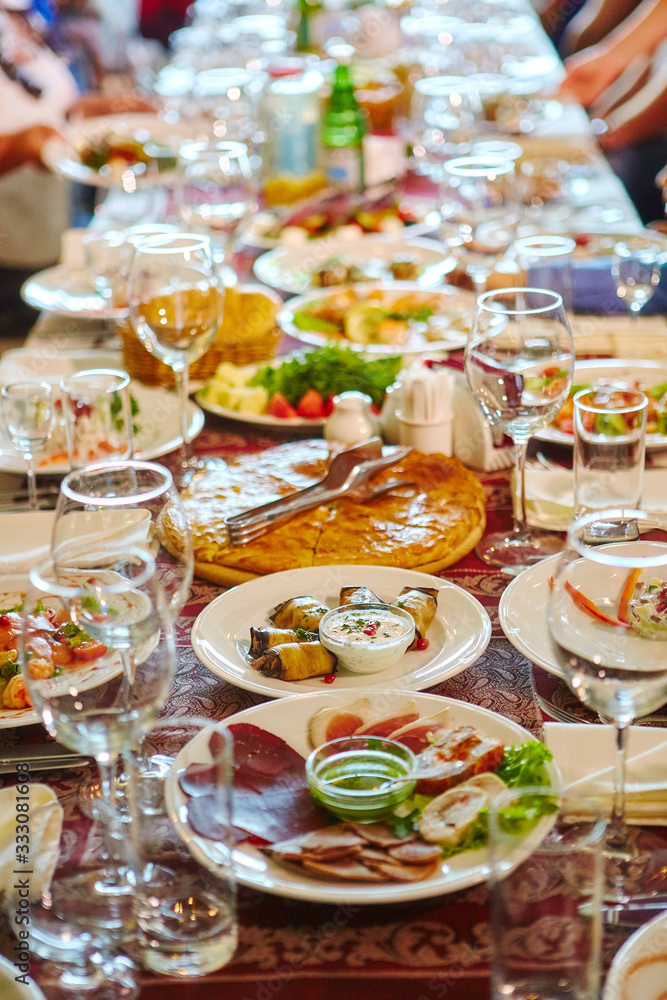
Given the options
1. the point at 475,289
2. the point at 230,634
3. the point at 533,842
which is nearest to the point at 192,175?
the point at 475,289

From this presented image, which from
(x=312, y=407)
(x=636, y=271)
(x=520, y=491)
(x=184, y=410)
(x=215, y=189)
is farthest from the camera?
(x=215, y=189)

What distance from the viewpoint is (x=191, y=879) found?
0.84 metres

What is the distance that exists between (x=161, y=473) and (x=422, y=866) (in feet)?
1.49

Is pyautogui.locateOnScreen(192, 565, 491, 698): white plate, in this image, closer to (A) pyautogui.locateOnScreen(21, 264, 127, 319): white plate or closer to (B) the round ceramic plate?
(B) the round ceramic plate

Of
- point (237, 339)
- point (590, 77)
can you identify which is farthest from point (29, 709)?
point (590, 77)

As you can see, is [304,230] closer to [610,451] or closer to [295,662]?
[610,451]

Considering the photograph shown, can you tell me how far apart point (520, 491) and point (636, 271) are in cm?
69

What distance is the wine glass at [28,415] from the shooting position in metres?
1.62

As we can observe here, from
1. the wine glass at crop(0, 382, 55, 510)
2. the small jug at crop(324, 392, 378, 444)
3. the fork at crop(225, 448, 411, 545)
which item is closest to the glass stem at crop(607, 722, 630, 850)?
the fork at crop(225, 448, 411, 545)

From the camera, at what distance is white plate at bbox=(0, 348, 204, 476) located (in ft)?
5.82

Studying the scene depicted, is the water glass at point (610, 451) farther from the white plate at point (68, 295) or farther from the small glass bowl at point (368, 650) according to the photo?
the white plate at point (68, 295)

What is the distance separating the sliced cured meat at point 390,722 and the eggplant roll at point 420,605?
0.16 metres

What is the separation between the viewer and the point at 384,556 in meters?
1.43

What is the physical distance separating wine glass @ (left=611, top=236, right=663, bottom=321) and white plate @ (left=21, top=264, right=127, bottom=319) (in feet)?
3.26
